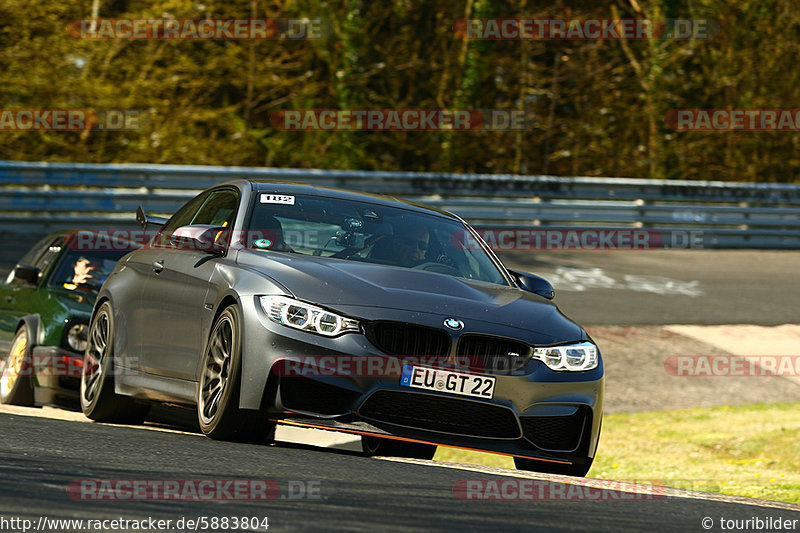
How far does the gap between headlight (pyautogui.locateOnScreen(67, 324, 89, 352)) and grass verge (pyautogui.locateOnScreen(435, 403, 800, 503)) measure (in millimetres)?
3298

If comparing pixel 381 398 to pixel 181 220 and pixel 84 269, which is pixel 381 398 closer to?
pixel 181 220

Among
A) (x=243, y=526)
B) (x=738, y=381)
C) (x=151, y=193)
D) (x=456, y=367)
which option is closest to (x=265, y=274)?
(x=456, y=367)

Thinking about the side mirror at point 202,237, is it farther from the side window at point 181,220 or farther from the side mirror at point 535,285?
the side mirror at point 535,285

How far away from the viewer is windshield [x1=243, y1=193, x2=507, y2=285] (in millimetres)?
7887

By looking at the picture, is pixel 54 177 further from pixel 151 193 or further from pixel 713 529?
pixel 713 529

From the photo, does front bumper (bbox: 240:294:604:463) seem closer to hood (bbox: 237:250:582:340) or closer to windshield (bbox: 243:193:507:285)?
hood (bbox: 237:250:582:340)

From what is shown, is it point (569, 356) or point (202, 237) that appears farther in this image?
point (202, 237)

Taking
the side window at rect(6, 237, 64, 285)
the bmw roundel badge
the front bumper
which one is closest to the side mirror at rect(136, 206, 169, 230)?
the side window at rect(6, 237, 64, 285)

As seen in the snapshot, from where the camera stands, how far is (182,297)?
8008 millimetres

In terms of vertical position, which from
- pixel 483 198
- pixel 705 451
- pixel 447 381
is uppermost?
pixel 447 381

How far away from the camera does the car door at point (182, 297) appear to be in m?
7.72

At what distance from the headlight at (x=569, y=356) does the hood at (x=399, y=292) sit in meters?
0.08

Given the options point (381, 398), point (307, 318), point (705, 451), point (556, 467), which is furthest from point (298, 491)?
point (705, 451)

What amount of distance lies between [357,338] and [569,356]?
1.22 meters
